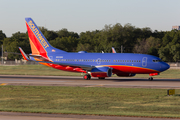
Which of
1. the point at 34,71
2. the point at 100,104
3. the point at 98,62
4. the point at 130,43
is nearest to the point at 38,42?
the point at 98,62

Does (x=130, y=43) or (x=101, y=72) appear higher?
(x=130, y=43)

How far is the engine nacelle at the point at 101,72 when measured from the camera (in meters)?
46.0

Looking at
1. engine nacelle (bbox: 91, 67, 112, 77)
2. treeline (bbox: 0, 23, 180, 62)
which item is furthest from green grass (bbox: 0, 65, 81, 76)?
treeline (bbox: 0, 23, 180, 62)

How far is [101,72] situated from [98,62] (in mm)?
2935

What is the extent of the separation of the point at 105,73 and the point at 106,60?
307cm

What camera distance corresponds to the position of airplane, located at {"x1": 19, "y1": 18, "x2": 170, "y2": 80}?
151 feet

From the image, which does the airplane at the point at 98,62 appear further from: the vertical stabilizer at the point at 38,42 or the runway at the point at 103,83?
the runway at the point at 103,83

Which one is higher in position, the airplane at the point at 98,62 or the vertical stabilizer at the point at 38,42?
the vertical stabilizer at the point at 38,42

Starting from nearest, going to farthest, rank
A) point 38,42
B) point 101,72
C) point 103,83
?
point 103,83, point 101,72, point 38,42

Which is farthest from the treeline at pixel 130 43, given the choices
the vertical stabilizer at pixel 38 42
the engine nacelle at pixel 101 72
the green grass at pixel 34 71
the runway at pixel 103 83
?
the runway at pixel 103 83

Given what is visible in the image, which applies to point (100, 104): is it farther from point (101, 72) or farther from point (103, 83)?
point (101, 72)

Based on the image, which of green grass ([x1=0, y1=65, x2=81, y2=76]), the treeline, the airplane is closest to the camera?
the airplane

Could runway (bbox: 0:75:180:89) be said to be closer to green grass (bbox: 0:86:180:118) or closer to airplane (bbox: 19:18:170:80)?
airplane (bbox: 19:18:170:80)

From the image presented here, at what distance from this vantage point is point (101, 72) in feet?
152
